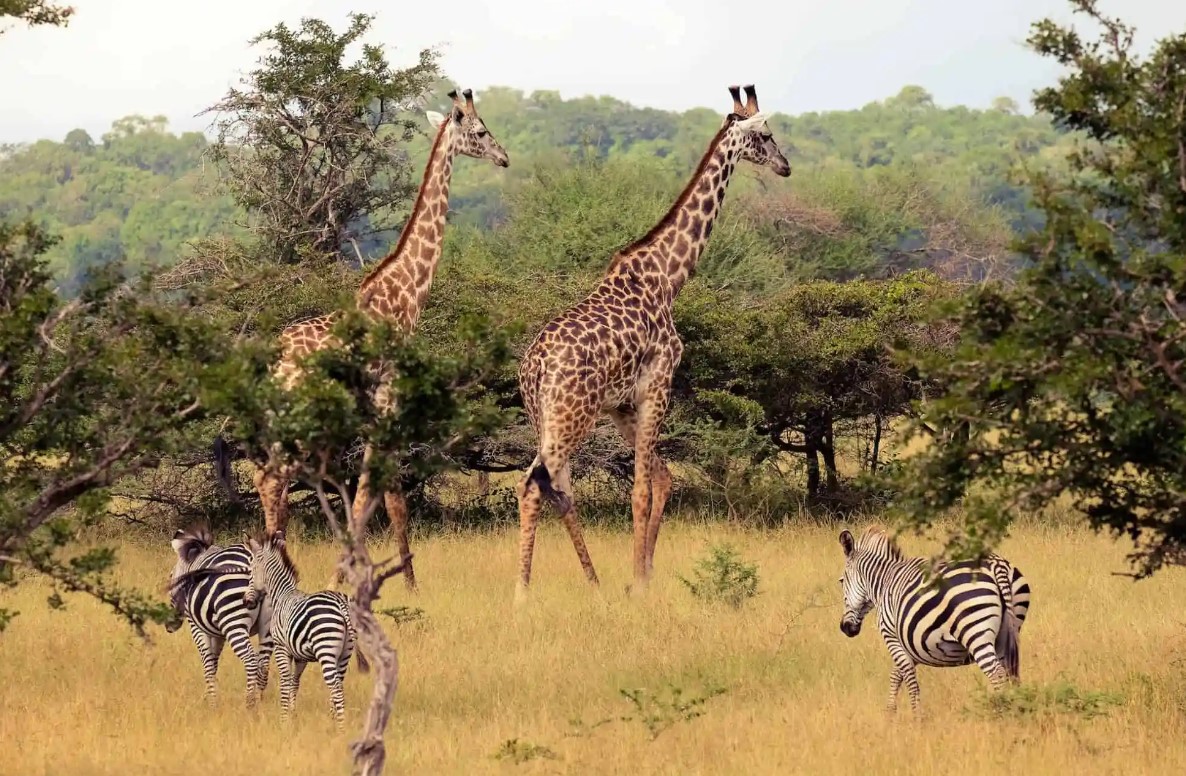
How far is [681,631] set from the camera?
1233 cm

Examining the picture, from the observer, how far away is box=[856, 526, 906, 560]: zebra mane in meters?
9.72

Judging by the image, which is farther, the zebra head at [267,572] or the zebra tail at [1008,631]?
the zebra head at [267,572]

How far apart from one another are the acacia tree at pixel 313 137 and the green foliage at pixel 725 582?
917cm

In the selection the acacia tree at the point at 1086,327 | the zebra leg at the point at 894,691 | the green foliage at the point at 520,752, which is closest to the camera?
the acacia tree at the point at 1086,327

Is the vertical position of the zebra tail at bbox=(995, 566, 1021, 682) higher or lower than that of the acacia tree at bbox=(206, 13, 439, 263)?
lower

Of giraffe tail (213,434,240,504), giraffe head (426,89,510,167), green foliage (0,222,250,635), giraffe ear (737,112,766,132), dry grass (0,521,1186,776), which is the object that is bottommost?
dry grass (0,521,1186,776)

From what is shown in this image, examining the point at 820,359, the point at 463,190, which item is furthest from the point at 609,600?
the point at 463,190

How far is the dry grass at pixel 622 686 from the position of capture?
8.88 m

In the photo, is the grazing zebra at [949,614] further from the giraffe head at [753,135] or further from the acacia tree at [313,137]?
the acacia tree at [313,137]

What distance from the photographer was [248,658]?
10133mm

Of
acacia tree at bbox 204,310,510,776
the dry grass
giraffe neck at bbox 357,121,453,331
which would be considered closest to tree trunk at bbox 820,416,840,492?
the dry grass

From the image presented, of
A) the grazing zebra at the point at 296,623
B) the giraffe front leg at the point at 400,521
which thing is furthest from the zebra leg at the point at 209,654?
the giraffe front leg at the point at 400,521

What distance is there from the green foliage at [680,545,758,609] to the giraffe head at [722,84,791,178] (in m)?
3.78

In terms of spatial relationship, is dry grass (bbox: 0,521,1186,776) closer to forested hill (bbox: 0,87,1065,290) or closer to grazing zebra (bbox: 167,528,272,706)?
grazing zebra (bbox: 167,528,272,706)
